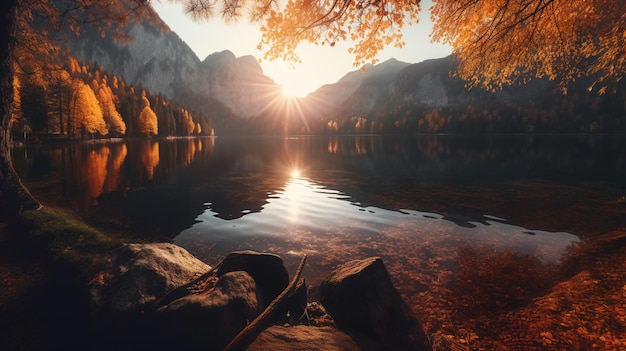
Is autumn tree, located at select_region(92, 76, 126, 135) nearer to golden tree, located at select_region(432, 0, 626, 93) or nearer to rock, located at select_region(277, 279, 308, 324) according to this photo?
golden tree, located at select_region(432, 0, 626, 93)

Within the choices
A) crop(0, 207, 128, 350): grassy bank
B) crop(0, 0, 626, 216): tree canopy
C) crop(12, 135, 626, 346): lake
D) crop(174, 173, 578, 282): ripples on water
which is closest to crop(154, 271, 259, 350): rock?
crop(0, 207, 128, 350): grassy bank

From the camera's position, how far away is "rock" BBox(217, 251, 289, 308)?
7016 millimetres

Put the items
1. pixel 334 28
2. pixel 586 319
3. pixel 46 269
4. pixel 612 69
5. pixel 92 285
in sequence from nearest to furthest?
pixel 586 319 < pixel 92 285 < pixel 46 269 < pixel 334 28 < pixel 612 69

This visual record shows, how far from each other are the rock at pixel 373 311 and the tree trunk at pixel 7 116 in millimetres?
12530

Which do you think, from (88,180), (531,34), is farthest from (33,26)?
(531,34)

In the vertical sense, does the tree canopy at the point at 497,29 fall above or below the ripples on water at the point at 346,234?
above

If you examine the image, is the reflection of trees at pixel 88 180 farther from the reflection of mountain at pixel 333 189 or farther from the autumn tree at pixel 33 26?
the autumn tree at pixel 33 26

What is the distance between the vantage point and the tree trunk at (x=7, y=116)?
1003 centimetres

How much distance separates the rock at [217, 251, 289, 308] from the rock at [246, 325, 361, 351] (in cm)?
148

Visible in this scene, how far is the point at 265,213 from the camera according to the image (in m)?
16.2

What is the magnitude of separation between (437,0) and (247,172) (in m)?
24.8

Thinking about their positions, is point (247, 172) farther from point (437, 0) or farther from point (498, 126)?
point (498, 126)

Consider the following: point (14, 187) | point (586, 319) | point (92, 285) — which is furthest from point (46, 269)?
point (586, 319)

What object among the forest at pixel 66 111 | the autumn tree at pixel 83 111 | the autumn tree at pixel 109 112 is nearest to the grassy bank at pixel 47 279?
the forest at pixel 66 111
